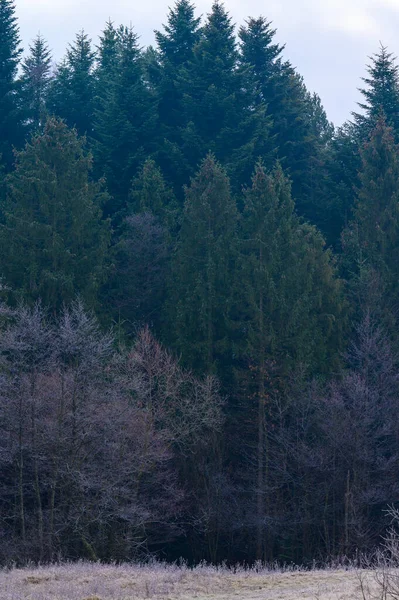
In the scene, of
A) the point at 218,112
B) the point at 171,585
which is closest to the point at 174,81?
the point at 218,112

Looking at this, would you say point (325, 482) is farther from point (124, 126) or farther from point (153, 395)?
point (124, 126)

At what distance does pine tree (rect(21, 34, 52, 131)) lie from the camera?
1924 inches

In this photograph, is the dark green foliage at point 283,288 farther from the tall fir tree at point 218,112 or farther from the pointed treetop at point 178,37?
the pointed treetop at point 178,37

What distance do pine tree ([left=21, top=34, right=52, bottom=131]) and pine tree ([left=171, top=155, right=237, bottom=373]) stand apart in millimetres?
15195

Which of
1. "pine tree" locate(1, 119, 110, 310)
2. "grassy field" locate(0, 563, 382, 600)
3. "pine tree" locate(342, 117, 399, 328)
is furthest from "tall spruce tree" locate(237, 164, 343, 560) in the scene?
"grassy field" locate(0, 563, 382, 600)

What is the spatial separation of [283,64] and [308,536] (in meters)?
30.8

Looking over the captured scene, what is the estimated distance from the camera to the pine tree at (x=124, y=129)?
45562 mm

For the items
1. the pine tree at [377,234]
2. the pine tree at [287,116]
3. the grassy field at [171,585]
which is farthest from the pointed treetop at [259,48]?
the grassy field at [171,585]

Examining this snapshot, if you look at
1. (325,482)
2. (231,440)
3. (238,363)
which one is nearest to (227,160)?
(238,363)

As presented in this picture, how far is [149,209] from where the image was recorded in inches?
1569

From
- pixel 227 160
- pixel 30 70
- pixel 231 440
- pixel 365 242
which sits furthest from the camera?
pixel 30 70

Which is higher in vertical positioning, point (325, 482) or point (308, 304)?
point (308, 304)

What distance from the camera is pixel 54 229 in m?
36.9

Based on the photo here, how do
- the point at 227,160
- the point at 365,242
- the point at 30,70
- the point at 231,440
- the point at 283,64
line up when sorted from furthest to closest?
the point at 30,70 < the point at 283,64 < the point at 227,160 < the point at 365,242 < the point at 231,440
